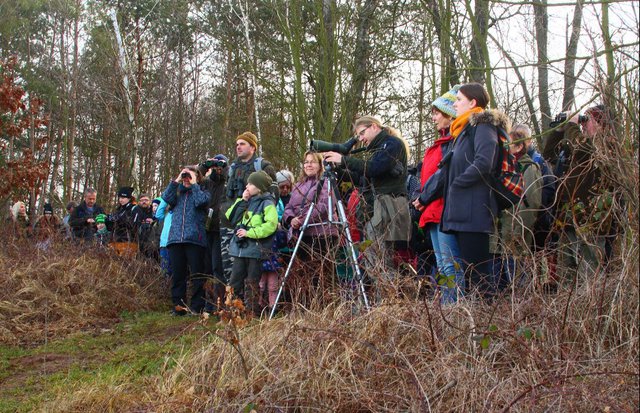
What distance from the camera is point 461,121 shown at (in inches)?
217

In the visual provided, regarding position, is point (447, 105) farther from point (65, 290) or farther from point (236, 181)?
point (65, 290)

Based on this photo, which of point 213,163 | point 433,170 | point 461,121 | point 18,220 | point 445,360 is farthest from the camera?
point 18,220

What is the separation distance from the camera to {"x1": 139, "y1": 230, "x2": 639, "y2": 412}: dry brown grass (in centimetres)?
343

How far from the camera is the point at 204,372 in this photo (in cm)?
445

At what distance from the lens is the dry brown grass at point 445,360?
3.43 m

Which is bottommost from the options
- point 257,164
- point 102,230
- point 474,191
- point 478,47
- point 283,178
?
point 102,230

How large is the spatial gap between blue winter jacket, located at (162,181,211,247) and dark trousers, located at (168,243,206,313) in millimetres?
135

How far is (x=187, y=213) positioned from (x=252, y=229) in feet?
4.02

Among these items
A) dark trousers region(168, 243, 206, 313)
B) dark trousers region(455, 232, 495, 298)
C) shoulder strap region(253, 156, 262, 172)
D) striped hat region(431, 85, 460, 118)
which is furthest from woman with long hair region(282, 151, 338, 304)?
dark trousers region(455, 232, 495, 298)

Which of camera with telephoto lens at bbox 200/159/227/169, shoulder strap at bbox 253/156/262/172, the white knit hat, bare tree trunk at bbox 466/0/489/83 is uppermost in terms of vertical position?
bare tree trunk at bbox 466/0/489/83

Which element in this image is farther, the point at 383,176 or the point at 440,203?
the point at 383,176

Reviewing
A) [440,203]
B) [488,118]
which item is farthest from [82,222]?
[488,118]

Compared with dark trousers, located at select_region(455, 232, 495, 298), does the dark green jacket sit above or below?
above

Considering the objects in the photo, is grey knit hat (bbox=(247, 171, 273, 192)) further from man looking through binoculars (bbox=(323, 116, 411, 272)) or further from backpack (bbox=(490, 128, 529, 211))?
backpack (bbox=(490, 128, 529, 211))
